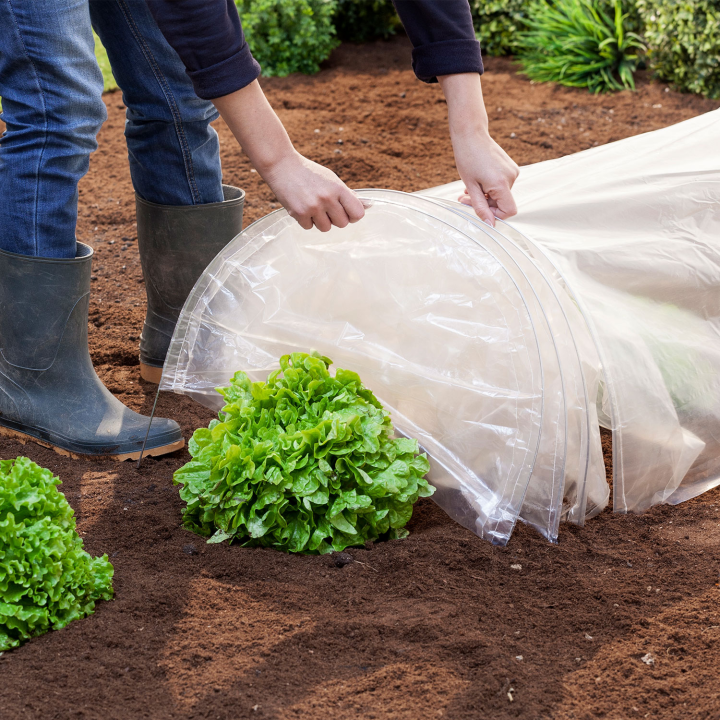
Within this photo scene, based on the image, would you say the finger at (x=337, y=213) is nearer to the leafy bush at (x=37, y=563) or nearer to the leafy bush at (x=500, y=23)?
the leafy bush at (x=37, y=563)

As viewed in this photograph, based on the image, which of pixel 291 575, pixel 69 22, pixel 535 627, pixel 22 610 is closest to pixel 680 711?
pixel 535 627

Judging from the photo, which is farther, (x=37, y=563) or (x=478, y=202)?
(x=478, y=202)

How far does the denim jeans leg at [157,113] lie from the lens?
6.84ft

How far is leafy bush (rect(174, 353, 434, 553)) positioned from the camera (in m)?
1.59

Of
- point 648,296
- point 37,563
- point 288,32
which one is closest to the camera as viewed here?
point 37,563

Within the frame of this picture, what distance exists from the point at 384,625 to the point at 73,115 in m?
1.35

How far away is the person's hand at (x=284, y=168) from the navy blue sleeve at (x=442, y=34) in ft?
1.44

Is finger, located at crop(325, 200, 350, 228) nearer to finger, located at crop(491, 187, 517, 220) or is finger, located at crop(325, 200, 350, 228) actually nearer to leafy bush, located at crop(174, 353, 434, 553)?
leafy bush, located at crop(174, 353, 434, 553)

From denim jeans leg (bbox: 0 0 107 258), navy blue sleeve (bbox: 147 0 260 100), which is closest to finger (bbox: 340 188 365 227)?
navy blue sleeve (bbox: 147 0 260 100)

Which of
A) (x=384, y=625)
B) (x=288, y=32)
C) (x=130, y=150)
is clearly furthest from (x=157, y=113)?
(x=288, y=32)

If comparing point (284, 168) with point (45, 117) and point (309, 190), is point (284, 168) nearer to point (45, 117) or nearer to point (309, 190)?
point (309, 190)

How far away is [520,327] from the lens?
1681 millimetres

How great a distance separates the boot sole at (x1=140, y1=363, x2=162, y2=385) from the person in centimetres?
37

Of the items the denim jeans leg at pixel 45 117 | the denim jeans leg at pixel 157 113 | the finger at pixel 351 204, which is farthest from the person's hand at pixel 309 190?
the denim jeans leg at pixel 157 113
